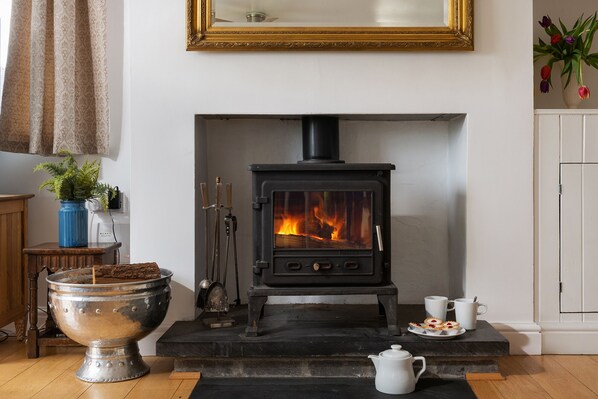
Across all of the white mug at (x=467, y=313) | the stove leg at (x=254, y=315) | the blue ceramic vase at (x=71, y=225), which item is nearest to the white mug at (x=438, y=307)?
the white mug at (x=467, y=313)

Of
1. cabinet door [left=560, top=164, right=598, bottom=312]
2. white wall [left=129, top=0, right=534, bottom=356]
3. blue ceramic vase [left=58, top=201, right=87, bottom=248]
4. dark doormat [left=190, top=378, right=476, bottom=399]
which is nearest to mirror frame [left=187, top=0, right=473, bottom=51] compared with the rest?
white wall [left=129, top=0, right=534, bottom=356]

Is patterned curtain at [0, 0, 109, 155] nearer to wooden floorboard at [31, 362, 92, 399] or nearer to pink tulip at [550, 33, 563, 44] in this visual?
wooden floorboard at [31, 362, 92, 399]

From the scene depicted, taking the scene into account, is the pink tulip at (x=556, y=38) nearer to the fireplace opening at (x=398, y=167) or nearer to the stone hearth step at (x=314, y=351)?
the fireplace opening at (x=398, y=167)

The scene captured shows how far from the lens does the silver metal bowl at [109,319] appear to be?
254 cm

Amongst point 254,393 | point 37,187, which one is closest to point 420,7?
point 254,393

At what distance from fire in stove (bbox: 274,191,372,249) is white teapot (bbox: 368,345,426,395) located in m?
0.53

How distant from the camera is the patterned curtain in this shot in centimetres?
322

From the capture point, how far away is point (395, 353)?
243 centimetres

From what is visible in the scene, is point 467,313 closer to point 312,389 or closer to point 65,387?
point 312,389

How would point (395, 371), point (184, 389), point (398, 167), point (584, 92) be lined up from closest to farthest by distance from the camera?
point (395, 371) < point (184, 389) < point (584, 92) < point (398, 167)

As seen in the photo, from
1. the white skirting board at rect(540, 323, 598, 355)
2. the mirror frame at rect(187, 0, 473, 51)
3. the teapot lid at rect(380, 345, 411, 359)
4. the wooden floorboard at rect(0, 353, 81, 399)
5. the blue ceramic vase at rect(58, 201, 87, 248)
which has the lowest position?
the wooden floorboard at rect(0, 353, 81, 399)

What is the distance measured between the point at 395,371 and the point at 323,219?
2.37ft

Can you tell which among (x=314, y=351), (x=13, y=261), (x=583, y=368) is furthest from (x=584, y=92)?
(x=13, y=261)

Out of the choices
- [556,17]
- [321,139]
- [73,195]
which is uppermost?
[556,17]
